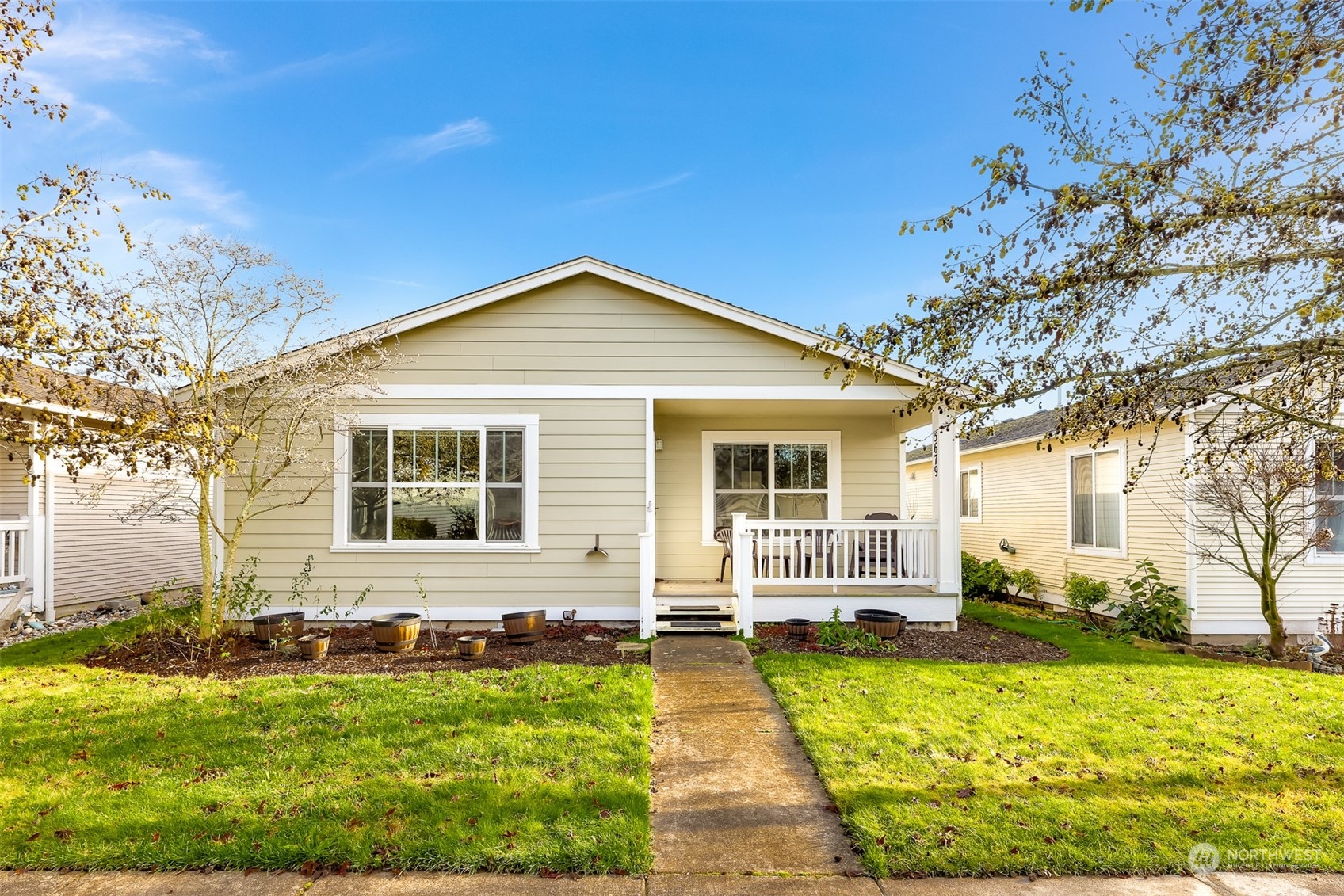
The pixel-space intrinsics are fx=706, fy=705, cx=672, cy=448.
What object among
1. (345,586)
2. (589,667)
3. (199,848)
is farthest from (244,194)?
(199,848)

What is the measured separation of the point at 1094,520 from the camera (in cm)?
1153

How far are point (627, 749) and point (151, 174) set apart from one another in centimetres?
531

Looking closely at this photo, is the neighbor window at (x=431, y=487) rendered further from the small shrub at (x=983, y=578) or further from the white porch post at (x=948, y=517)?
the small shrub at (x=983, y=578)

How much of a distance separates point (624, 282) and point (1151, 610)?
8.37m

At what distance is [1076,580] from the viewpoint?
440 inches

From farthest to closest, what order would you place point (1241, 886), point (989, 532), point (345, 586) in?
point (989, 532)
point (345, 586)
point (1241, 886)

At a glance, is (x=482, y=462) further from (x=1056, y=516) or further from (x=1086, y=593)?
(x=1056, y=516)

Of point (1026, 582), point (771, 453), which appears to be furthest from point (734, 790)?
point (1026, 582)

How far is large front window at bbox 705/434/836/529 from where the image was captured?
35.8 ft

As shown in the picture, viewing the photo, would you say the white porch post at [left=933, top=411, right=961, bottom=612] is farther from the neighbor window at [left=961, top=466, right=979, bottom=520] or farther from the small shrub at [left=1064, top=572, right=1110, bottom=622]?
the neighbor window at [left=961, top=466, right=979, bottom=520]

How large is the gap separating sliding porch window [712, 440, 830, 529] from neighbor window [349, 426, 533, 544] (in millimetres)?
3404

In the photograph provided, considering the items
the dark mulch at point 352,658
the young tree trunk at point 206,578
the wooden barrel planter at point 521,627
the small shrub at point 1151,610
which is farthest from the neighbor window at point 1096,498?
the young tree trunk at point 206,578

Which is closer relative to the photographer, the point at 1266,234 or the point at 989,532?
the point at 1266,234

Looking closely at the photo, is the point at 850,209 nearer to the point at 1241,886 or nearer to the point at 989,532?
the point at 989,532
